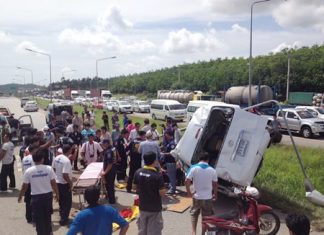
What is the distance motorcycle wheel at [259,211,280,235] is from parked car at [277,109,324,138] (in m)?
18.6

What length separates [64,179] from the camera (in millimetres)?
8984

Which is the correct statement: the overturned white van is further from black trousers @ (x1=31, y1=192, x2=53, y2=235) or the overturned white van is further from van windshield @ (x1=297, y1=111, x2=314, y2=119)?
van windshield @ (x1=297, y1=111, x2=314, y2=119)

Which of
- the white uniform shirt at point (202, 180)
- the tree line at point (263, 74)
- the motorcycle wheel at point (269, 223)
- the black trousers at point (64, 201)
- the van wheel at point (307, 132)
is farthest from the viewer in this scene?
the tree line at point (263, 74)

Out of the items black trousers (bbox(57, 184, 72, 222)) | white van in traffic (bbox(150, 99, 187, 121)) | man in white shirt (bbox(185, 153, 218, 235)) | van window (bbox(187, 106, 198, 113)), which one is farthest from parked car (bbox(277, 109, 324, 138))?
man in white shirt (bbox(185, 153, 218, 235))

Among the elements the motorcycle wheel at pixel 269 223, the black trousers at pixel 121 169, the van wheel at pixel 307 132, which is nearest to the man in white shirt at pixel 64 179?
the motorcycle wheel at pixel 269 223

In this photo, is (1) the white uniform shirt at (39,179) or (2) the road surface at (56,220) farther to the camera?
(2) the road surface at (56,220)

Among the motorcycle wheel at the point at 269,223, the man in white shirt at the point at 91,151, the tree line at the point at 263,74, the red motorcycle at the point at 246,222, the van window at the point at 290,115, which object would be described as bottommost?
the motorcycle wheel at the point at 269,223

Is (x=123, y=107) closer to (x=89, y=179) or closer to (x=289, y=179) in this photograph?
(x=289, y=179)

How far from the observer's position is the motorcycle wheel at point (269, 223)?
8.38 m

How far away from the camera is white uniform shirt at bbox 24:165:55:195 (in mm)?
7477

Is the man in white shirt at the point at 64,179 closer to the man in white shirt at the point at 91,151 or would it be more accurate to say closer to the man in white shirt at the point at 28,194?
the man in white shirt at the point at 28,194

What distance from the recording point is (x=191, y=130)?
35.6ft

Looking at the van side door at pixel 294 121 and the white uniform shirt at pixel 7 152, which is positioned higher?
the white uniform shirt at pixel 7 152

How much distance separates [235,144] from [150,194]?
364 cm
